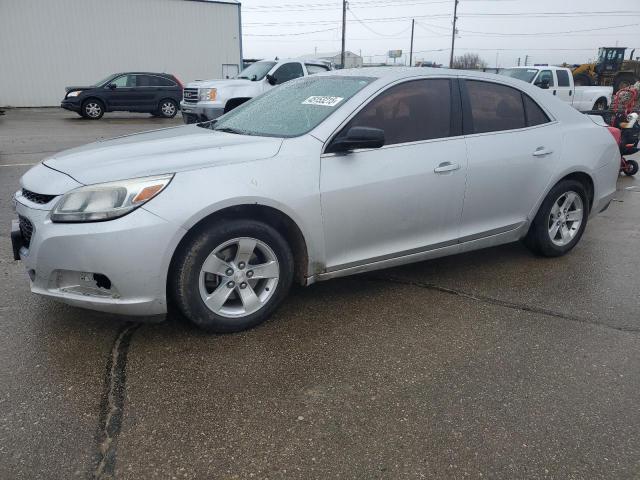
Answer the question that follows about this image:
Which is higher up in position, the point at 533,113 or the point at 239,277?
the point at 533,113

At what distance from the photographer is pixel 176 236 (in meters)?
2.92

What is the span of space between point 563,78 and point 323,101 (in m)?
16.2

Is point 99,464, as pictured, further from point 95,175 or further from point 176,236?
point 95,175

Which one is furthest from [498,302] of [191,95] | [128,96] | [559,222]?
[128,96]

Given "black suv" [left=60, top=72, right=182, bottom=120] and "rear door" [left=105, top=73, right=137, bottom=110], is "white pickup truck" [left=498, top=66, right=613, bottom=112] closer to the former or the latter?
"black suv" [left=60, top=72, right=182, bottom=120]

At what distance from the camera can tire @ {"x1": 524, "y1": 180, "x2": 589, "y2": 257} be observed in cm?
463

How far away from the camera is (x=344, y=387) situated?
2.79m

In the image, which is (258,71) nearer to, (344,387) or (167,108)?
(167,108)

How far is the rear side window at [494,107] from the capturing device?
4.17 m

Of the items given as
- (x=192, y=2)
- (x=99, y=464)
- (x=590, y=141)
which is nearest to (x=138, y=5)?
(x=192, y=2)

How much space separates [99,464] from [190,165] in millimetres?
1629

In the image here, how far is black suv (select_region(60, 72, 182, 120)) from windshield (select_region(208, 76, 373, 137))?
16.6m

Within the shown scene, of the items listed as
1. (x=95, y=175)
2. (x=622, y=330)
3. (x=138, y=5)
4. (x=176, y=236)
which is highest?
(x=138, y=5)

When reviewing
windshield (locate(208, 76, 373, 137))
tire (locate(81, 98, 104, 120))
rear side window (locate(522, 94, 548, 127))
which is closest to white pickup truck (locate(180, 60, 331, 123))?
tire (locate(81, 98, 104, 120))
